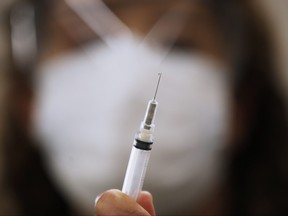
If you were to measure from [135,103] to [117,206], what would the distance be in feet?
1.58

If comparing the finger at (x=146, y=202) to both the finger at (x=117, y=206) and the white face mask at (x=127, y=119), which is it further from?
the white face mask at (x=127, y=119)

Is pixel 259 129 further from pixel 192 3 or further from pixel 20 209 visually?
pixel 20 209

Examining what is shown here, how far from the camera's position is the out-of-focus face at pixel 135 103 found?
2.72ft

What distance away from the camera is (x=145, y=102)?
2.70ft

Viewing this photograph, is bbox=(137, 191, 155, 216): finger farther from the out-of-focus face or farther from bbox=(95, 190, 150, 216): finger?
the out-of-focus face

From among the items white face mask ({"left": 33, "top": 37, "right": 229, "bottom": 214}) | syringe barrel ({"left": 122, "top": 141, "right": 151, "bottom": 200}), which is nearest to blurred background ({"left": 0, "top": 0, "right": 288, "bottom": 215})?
white face mask ({"left": 33, "top": 37, "right": 229, "bottom": 214})

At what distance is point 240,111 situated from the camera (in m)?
0.99

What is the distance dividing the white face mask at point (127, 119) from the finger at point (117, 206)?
0.46 meters

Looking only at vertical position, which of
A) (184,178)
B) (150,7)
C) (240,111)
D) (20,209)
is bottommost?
(20,209)

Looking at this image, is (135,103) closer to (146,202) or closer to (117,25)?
(117,25)

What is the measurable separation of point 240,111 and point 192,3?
27 centimetres

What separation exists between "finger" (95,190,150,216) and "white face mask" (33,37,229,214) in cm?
46

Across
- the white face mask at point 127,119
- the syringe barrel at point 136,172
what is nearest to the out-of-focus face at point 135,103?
the white face mask at point 127,119

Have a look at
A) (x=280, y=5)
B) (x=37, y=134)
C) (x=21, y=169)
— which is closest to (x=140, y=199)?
(x=37, y=134)
